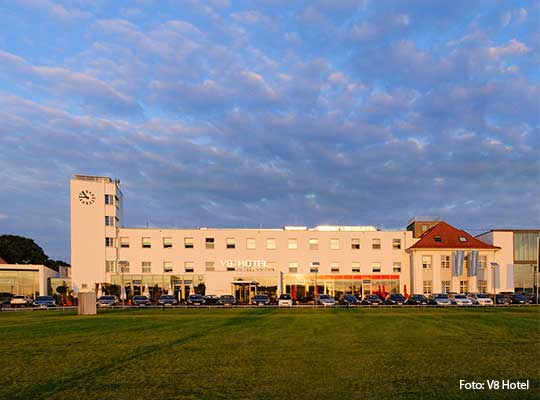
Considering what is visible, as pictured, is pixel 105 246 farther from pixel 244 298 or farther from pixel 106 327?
pixel 106 327

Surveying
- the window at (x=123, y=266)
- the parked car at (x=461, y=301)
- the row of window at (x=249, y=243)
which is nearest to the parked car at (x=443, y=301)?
the parked car at (x=461, y=301)

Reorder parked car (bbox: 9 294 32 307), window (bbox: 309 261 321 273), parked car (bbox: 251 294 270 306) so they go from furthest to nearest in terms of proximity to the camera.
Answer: window (bbox: 309 261 321 273) < parked car (bbox: 9 294 32 307) < parked car (bbox: 251 294 270 306)

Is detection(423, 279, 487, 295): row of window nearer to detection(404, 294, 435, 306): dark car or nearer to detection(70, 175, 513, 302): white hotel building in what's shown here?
detection(70, 175, 513, 302): white hotel building

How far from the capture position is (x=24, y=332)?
23359 millimetres

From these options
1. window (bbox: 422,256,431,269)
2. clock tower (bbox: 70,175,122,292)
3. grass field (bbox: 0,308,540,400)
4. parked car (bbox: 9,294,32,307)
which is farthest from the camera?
window (bbox: 422,256,431,269)

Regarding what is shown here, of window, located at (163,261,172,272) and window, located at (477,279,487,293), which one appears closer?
window, located at (477,279,487,293)

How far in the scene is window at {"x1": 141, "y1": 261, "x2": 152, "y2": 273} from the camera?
6994 centimetres

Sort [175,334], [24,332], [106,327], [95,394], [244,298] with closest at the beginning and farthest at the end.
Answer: [95,394]
[175,334]
[24,332]
[106,327]
[244,298]

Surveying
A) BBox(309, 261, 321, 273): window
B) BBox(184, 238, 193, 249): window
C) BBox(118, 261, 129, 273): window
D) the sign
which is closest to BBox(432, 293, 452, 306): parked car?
BBox(309, 261, 321, 273): window

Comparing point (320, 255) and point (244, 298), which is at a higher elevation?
point (320, 255)

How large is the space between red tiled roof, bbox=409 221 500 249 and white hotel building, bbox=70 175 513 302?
135 mm

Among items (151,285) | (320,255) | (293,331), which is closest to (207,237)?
(151,285)

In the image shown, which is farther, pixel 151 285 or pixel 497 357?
pixel 151 285

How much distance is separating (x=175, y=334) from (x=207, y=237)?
5031 cm
